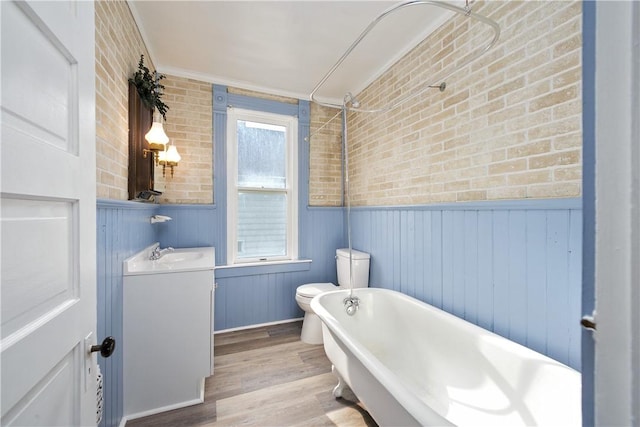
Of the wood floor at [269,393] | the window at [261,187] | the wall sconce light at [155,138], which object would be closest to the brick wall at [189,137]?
the window at [261,187]

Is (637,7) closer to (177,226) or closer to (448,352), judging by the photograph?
(448,352)

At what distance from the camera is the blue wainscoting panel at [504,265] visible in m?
1.16

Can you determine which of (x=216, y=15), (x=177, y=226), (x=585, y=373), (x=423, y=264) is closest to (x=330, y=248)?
(x=423, y=264)

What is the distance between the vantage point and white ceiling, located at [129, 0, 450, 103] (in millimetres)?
1729

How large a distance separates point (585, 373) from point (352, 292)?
1.72 meters

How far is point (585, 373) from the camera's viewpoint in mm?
325

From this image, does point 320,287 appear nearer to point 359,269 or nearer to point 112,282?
point 359,269

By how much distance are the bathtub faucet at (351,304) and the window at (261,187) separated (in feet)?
3.58

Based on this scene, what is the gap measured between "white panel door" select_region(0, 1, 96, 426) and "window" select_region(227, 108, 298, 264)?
1.97 meters

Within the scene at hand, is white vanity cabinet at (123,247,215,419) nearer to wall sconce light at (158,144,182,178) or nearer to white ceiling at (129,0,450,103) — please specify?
wall sconce light at (158,144,182,178)

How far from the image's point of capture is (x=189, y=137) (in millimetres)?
2518

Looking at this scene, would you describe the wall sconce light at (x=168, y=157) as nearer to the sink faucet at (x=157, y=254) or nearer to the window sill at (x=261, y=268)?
the sink faucet at (x=157, y=254)

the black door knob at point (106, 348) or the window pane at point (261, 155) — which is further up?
the window pane at point (261, 155)

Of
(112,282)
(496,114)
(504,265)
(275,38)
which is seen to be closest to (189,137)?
(275,38)
